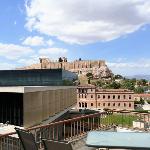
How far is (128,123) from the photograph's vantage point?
1495 centimetres

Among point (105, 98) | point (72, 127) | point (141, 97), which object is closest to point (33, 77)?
point (72, 127)

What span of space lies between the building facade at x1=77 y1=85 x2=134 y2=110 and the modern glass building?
70.4 m

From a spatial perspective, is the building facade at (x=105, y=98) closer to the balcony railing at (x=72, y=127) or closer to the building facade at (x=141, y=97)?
the building facade at (x=141, y=97)

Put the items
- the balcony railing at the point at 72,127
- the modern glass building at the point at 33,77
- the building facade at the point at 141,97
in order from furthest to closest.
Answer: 1. the building facade at the point at 141,97
2. the modern glass building at the point at 33,77
3. the balcony railing at the point at 72,127

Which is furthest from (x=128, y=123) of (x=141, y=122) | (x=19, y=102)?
(x=19, y=102)

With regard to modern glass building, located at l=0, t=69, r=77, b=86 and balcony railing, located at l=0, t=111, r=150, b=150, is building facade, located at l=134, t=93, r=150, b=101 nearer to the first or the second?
modern glass building, located at l=0, t=69, r=77, b=86

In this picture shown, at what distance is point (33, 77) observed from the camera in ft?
159

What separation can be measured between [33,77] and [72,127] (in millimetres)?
37710

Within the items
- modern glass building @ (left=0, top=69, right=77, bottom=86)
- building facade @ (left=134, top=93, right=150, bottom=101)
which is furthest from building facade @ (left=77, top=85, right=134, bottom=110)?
modern glass building @ (left=0, top=69, right=77, bottom=86)

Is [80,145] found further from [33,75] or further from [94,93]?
[94,93]

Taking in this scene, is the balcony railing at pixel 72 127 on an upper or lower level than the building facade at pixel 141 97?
upper

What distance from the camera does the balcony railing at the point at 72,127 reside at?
7984mm

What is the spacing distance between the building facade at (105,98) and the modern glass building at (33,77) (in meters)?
70.4

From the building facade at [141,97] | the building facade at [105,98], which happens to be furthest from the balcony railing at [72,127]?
the building facade at [141,97]
